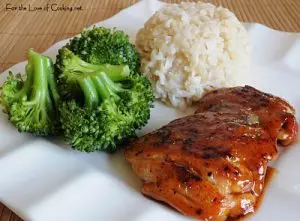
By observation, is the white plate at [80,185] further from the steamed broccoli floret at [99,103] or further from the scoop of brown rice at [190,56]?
the scoop of brown rice at [190,56]

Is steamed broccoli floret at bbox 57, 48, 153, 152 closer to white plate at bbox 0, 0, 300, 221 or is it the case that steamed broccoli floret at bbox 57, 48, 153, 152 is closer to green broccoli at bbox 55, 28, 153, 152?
green broccoli at bbox 55, 28, 153, 152

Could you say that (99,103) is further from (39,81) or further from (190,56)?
(190,56)

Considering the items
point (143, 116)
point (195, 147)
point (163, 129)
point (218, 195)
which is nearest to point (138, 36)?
point (143, 116)

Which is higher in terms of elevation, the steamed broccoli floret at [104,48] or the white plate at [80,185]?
the steamed broccoli floret at [104,48]

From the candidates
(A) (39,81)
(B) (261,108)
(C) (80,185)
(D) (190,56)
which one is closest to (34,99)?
(A) (39,81)

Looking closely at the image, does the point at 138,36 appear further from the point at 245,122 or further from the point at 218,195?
the point at 218,195

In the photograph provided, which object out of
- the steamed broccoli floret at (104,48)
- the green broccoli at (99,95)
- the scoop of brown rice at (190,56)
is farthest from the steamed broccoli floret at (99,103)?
the scoop of brown rice at (190,56)
